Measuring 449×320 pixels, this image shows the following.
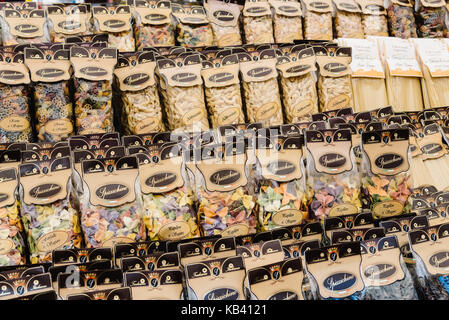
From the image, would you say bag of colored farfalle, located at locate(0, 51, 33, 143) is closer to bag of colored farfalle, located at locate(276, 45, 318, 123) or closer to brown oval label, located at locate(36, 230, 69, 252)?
brown oval label, located at locate(36, 230, 69, 252)

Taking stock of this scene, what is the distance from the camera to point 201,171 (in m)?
1.57

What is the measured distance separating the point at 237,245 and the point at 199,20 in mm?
1173

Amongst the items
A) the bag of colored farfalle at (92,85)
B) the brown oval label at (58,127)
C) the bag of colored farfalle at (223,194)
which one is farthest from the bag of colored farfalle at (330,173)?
the brown oval label at (58,127)

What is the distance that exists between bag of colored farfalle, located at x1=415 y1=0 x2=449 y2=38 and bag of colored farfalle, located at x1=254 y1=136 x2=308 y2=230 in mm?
1528

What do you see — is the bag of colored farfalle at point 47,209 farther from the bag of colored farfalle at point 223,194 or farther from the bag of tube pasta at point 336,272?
the bag of tube pasta at point 336,272

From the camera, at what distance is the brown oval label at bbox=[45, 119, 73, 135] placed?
178cm

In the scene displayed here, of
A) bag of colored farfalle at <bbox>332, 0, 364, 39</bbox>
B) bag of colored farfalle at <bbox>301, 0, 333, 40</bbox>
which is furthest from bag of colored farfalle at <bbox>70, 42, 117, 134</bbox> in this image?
bag of colored farfalle at <bbox>332, 0, 364, 39</bbox>

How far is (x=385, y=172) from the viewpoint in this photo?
5.49 ft

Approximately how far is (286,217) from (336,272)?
11.6 inches

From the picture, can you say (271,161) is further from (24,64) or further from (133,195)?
(24,64)

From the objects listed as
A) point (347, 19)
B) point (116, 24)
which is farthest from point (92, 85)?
point (347, 19)

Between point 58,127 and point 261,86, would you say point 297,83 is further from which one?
point 58,127

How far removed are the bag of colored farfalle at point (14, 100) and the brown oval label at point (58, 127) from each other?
2.7 inches

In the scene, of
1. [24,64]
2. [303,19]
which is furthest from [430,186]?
[24,64]
